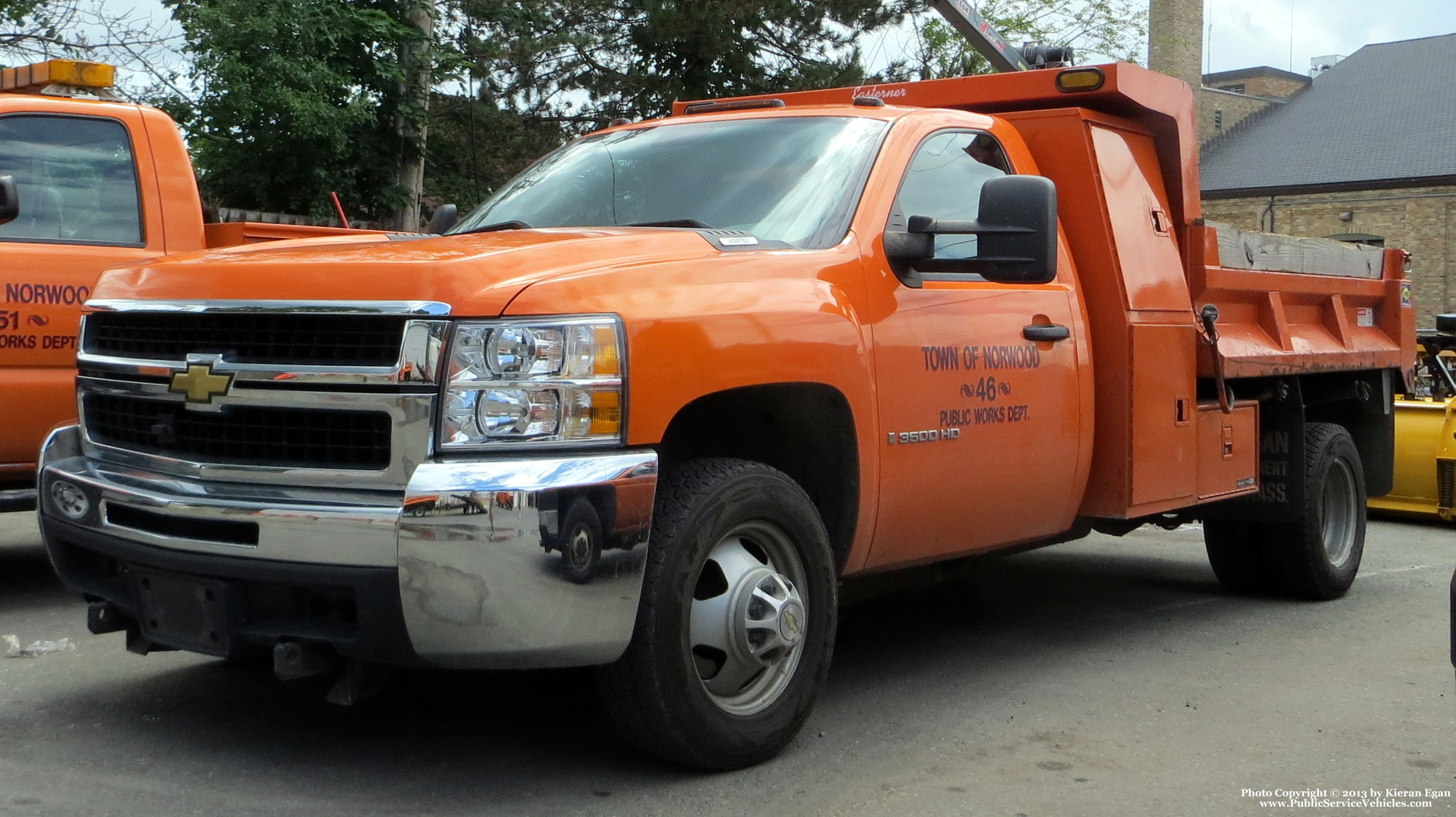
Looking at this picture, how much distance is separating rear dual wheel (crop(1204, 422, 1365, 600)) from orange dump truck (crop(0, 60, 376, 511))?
198 inches

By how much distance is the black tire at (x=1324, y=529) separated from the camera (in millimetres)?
7188

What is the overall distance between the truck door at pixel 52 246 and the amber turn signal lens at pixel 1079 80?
12.9ft

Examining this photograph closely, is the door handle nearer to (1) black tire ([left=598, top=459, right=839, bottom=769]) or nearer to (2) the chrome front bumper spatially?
(1) black tire ([left=598, top=459, right=839, bottom=769])

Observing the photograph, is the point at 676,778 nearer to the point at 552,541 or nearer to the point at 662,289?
the point at 552,541

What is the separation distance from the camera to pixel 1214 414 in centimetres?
631

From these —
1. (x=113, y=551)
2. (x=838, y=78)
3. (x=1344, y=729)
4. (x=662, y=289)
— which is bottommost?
(x=1344, y=729)

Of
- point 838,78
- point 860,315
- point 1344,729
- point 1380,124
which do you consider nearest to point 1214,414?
point 1344,729

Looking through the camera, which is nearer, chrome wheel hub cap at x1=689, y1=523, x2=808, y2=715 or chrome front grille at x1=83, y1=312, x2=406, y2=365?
chrome front grille at x1=83, y1=312, x2=406, y2=365

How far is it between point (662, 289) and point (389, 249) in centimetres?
76

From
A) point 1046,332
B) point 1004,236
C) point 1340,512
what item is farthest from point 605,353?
point 1340,512

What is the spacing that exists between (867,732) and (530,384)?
1.72 m

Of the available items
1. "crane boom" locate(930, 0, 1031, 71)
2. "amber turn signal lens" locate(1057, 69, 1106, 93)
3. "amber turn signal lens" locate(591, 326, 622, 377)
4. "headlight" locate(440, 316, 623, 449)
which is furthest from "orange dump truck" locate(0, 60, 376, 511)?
"crane boom" locate(930, 0, 1031, 71)

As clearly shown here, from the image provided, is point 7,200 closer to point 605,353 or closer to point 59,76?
point 59,76

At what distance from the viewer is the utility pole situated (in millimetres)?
19234
